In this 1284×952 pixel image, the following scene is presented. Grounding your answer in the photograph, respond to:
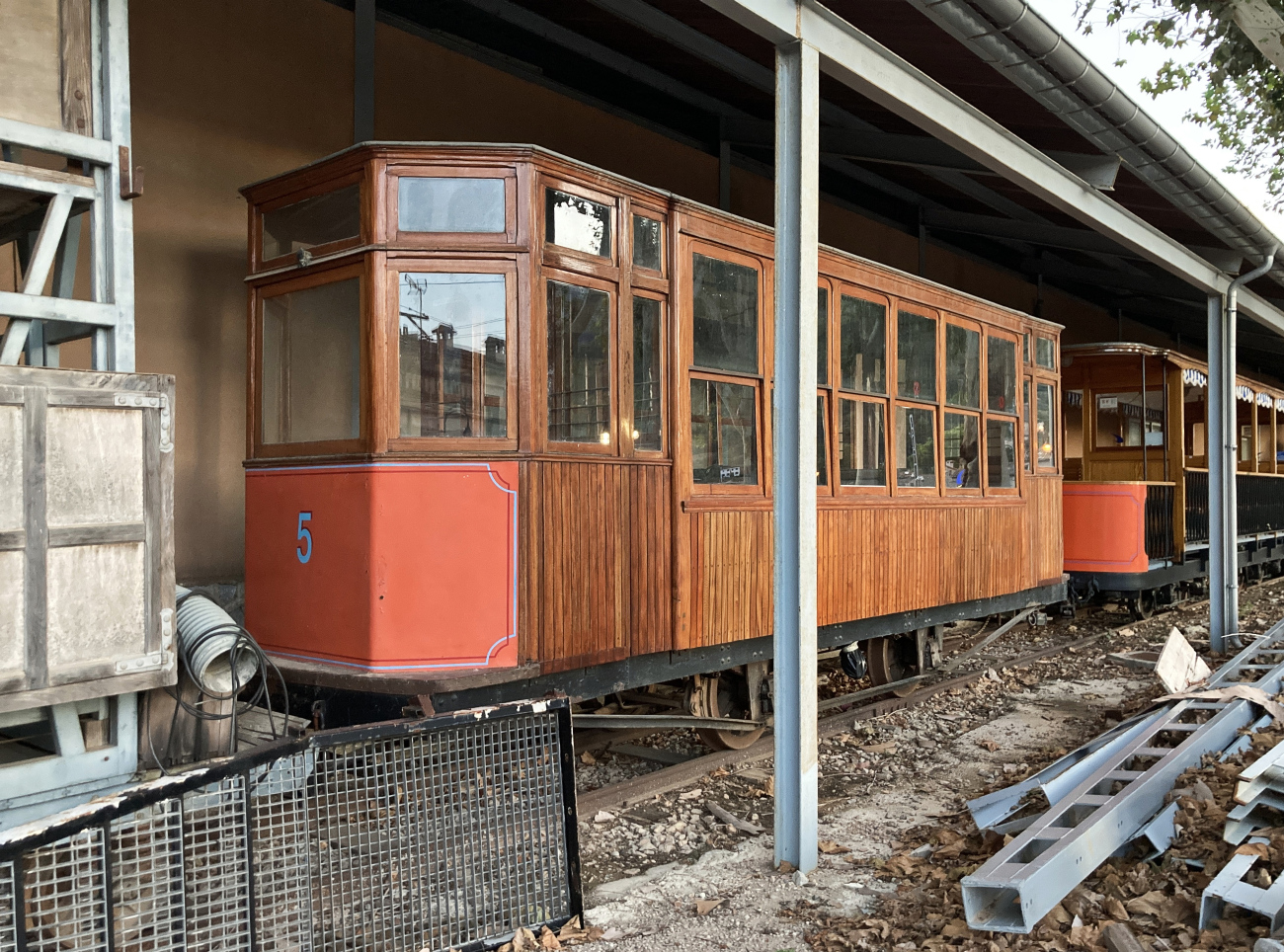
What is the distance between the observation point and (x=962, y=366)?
7.52m

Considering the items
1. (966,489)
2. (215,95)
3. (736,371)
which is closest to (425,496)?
(736,371)

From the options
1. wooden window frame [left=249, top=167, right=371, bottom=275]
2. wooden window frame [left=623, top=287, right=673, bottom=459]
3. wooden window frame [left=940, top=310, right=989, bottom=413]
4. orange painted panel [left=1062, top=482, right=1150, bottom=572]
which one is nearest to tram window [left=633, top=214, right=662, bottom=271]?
wooden window frame [left=623, top=287, right=673, bottom=459]

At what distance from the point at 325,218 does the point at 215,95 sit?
2.48 m

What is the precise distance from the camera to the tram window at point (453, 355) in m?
4.28

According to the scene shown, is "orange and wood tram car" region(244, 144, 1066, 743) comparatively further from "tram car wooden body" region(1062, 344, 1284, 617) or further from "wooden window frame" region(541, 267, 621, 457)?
"tram car wooden body" region(1062, 344, 1284, 617)

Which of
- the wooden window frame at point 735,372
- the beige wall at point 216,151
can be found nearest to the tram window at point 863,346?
the wooden window frame at point 735,372

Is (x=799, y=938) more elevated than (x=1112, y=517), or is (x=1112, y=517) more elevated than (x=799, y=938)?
(x=1112, y=517)

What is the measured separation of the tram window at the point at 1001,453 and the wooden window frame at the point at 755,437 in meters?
2.95

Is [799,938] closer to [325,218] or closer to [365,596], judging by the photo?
[365,596]

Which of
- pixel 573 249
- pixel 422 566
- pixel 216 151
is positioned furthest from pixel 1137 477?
pixel 216 151

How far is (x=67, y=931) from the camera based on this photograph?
265 centimetres

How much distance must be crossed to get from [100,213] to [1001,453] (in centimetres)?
669

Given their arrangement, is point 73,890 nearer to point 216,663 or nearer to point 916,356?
point 216,663

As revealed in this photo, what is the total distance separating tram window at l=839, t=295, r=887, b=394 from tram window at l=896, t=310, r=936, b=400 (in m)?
0.21
